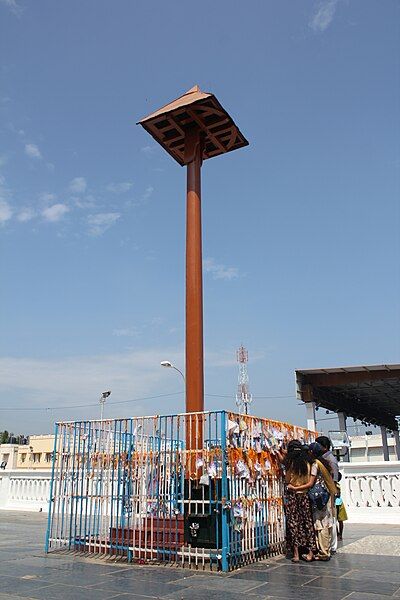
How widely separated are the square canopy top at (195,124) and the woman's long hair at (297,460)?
7426 millimetres

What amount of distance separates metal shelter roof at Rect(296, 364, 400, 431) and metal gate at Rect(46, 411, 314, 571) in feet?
54.9

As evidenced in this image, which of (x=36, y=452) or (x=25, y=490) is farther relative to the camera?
(x=36, y=452)

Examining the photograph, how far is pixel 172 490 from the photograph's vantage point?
29.4 feet

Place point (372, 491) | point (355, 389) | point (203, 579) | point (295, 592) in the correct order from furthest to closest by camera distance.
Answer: point (355, 389)
point (372, 491)
point (203, 579)
point (295, 592)

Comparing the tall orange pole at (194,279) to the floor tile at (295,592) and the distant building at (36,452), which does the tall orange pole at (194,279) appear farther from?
the distant building at (36,452)

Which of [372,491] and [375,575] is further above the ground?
[372,491]

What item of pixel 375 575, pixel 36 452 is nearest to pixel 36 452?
pixel 36 452

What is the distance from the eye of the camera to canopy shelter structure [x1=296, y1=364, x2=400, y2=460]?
26.2 metres

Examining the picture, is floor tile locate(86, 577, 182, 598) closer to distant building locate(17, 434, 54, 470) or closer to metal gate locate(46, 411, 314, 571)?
metal gate locate(46, 411, 314, 571)

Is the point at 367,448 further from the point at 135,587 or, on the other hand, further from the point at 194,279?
the point at 135,587

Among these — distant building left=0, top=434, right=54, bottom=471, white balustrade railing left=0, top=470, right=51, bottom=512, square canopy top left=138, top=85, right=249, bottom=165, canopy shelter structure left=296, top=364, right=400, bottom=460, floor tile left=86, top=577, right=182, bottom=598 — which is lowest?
floor tile left=86, top=577, right=182, bottom=598

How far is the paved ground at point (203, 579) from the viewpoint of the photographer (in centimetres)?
674

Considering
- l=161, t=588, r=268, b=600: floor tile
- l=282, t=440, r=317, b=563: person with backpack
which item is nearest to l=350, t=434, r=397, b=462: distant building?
l=282, t=440, r=317, b=563: person with backpack

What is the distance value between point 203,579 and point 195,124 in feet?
31.3
